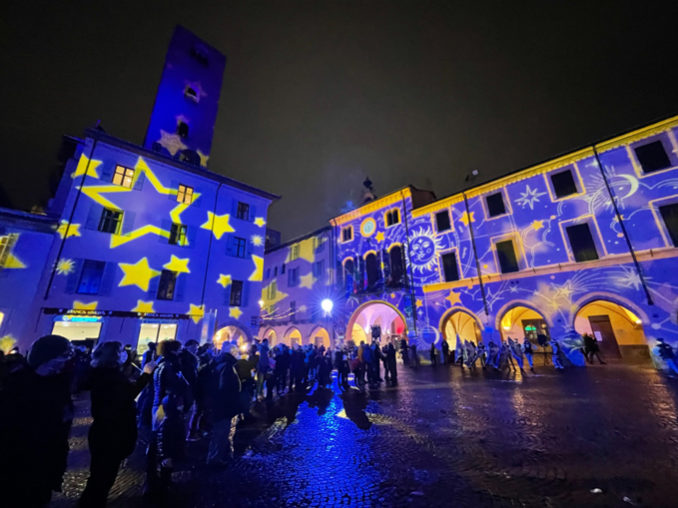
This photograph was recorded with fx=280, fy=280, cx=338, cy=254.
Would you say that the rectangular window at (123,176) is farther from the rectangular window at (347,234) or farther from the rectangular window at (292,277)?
the rectangular window at (292,277)

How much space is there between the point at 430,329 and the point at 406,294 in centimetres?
298

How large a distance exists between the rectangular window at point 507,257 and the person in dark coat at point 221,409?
17.4 metres

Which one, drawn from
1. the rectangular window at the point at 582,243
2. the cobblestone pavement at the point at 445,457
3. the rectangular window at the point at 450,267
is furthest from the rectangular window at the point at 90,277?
the rectangular window at the point at 582,243

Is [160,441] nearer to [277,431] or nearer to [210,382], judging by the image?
[210,382]

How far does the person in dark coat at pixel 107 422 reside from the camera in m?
2.72

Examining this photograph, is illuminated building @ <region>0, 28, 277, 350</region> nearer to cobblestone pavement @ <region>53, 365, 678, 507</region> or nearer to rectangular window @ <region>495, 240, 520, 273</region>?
cobblestone pavement @ <region>53, 365, 678, 507</region>

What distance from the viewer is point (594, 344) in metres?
15.0

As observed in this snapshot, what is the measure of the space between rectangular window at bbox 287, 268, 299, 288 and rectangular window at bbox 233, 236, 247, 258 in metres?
9.83

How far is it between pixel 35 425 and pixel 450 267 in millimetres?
20088

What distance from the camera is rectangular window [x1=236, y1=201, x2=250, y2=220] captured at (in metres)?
21.0

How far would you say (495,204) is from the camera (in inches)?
729

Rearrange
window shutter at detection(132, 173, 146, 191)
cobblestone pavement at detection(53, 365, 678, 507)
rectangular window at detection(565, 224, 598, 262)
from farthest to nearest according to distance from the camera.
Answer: window shutter at detection(132, 173, 146, 191), rectangular window at detection(565, 224, 598, 262), cobblestone pavement at detection(53, 365, 678, 507)

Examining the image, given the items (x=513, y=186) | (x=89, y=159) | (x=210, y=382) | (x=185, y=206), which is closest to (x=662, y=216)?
(x=513, y=186)

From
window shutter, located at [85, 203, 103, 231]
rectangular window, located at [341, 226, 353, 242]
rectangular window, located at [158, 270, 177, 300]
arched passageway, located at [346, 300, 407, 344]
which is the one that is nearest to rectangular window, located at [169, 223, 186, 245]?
rectangular window, located at [158, 270, 177, 300]
